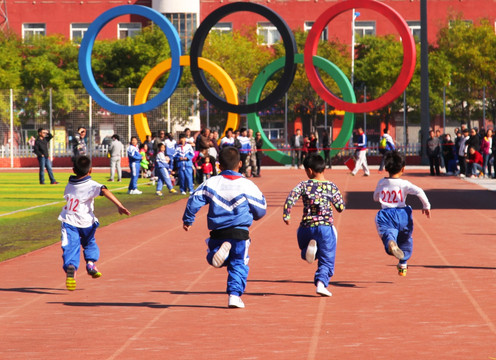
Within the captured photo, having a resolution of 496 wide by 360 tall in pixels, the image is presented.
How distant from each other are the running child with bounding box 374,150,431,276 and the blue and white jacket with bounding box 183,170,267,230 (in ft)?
6.58

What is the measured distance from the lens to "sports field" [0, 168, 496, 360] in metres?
6.89

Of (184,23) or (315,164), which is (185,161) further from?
(184,23)

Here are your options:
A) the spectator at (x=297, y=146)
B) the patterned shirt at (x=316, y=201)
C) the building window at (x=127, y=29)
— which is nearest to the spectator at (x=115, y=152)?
the spectator at (x=297, y=146)

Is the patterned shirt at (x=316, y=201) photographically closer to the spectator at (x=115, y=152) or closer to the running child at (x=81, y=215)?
the running child at (x=81, y=215)

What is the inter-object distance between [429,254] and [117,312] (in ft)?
17.6

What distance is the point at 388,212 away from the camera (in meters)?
10.0

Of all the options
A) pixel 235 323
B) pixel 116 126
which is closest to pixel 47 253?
pixel 235 323

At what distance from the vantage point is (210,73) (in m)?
38.5

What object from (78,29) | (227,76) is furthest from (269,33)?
(227,76)

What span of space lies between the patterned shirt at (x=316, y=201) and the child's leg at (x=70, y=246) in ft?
7.43

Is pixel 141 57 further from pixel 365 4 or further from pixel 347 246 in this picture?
pixel 347 246

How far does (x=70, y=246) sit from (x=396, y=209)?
3525mm

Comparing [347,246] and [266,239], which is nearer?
[347,246]

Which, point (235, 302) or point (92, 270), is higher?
point (92, 270)
